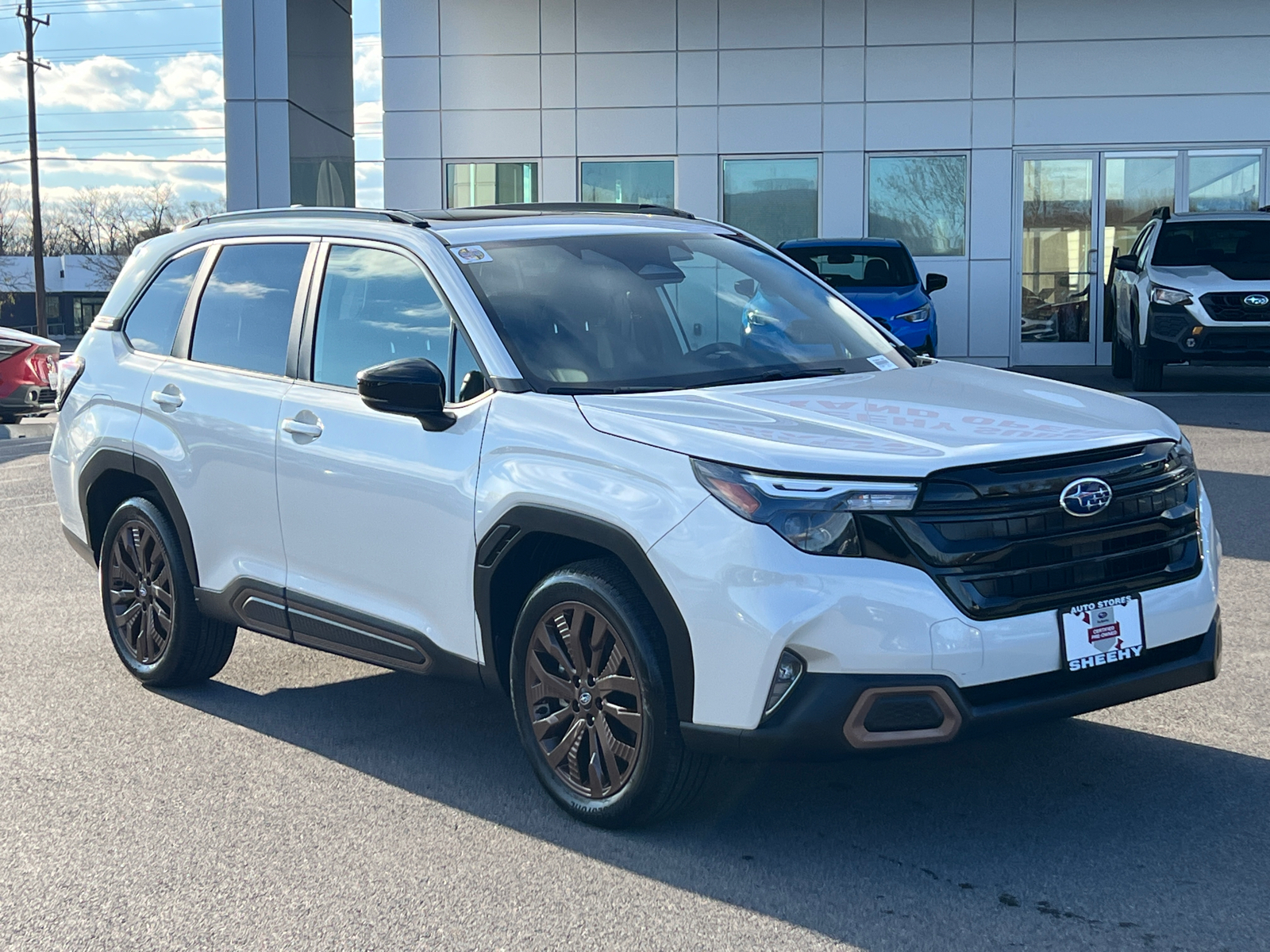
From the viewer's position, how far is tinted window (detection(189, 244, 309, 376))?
5.57 meters

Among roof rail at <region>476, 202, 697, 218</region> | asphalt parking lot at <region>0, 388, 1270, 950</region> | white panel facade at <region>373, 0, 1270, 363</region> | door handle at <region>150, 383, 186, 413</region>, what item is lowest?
asphalt parking lot at <region>0, 388, 1270, 950</region>

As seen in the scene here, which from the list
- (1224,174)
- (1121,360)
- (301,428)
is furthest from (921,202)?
(301,428)

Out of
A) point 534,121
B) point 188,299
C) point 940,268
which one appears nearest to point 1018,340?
point 940,268

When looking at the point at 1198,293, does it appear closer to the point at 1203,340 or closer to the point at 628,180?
the point at 1203,340

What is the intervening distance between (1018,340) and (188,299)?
19575mm

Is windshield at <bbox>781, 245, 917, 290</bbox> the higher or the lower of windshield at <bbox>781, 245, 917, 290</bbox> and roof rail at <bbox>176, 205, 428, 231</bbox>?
the higher

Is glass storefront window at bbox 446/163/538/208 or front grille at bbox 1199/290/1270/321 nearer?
front grille at bbox 1199/290/1270/321

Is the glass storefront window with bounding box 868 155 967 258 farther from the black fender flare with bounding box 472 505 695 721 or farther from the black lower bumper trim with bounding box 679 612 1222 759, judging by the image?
the black lower bumper trim with bounding box 679 612 1222 759

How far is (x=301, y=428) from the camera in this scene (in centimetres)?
523

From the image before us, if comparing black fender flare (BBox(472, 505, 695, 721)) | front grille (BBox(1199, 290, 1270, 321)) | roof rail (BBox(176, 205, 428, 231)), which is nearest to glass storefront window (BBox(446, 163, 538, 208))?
front grille (BBox(1199, 290, 1270, 321))

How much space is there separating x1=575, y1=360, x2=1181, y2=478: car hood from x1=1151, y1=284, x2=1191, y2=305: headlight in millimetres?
12735

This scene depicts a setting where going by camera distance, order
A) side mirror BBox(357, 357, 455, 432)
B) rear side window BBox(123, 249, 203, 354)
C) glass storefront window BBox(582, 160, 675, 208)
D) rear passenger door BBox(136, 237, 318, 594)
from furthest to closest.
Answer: glass storefront window BBox(582, 160, 675, 208) → rear side window BBox(123, 249, 203, 354) → rear passenger door BBox(136, 237, 318, 594) → side mirror BBox(357, 357, 455, 432)

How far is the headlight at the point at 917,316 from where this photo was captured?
16500mm

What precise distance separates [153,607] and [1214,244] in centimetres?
1468
